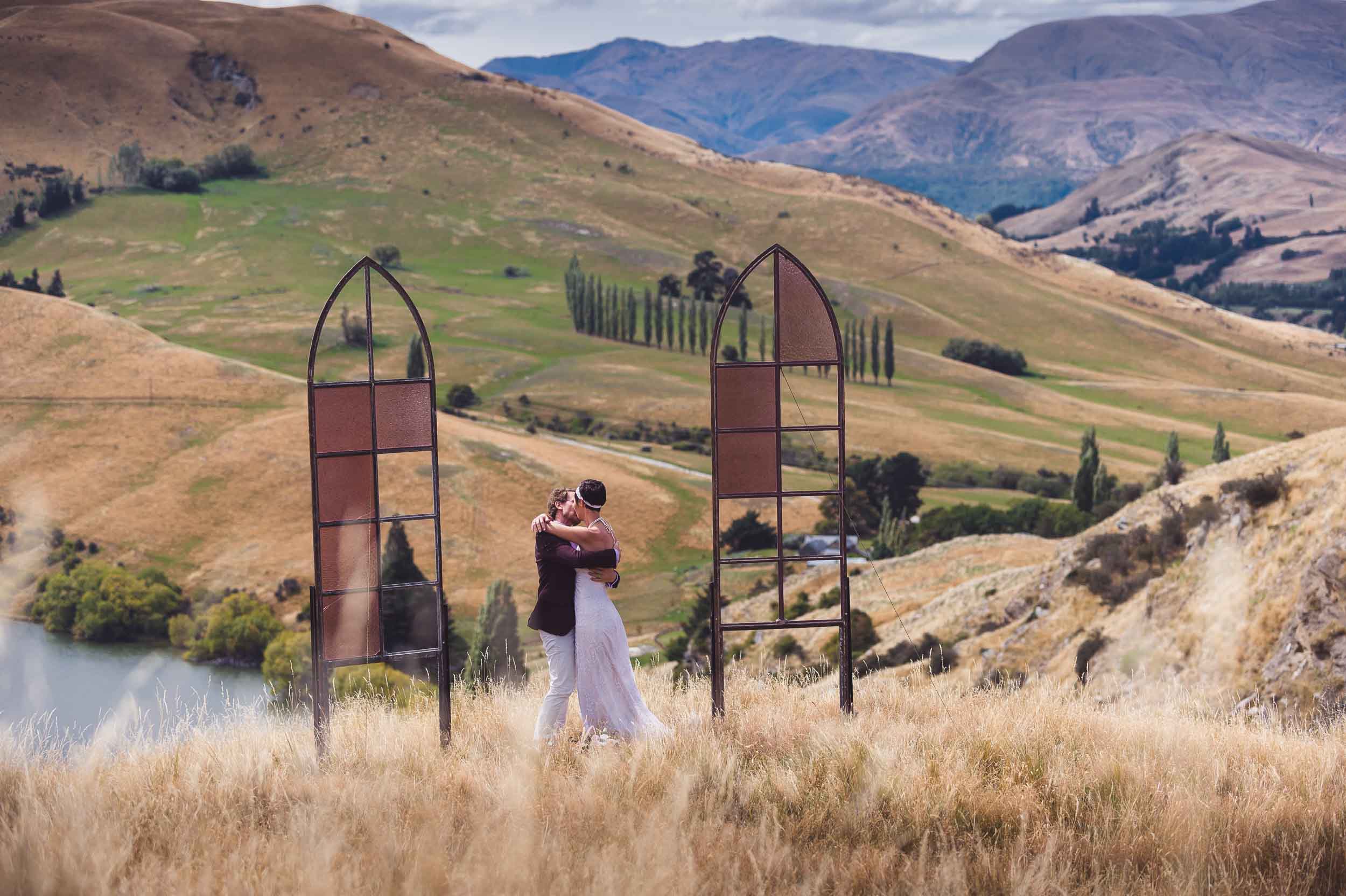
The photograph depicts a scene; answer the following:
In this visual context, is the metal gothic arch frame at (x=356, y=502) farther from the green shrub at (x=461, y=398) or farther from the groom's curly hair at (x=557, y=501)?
the green shrub at (x=461, y=398)

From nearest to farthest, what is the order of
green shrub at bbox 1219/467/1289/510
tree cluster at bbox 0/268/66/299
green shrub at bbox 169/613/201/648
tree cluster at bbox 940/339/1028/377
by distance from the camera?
green shrub at bbox 1219/467/1289/510 < green shrub at bbox 169/613/201/648 < tree cluster at bbox 0/268/66/299 < tree cluster at bbox 940/339/1028/377

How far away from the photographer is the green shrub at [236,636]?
209 feet

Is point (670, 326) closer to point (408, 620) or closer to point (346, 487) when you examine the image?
point (408, 620)

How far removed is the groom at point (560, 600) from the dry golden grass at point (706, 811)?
48 cm

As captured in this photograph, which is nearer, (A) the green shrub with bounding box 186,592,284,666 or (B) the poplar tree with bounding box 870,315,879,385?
(A) the green shrub with bounding box 186,592,284,666

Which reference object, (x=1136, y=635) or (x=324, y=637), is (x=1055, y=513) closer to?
(x=1136, y=635)

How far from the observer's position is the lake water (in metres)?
58.9

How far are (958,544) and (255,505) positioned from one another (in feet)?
166

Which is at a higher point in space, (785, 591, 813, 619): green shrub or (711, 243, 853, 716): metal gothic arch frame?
(711, 243, 853, 716): metal gothic arch frame

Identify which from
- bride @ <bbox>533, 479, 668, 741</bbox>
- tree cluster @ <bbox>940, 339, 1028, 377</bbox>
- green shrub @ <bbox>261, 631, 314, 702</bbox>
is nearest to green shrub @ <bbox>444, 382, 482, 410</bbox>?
green shrub @ <bbox>261, 631, 314, 702</bbox>

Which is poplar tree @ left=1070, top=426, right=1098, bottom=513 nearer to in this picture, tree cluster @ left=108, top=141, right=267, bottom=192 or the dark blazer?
the dark blazer

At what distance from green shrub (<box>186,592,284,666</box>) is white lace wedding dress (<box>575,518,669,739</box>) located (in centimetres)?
5906

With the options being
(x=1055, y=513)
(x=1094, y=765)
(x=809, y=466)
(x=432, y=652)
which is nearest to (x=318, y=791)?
(x=432, y=652)

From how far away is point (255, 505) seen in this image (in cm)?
7838
